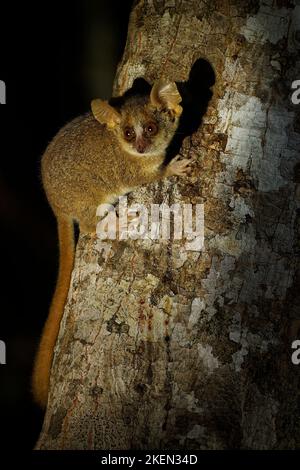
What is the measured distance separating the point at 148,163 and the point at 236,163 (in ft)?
3.16

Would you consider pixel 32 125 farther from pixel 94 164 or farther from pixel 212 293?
pixel 212 293

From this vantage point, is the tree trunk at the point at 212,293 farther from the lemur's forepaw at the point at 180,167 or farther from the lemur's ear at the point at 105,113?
the lemur's ear at the point at 105,113

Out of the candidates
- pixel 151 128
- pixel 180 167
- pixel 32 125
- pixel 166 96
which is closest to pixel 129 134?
pixel 151 128

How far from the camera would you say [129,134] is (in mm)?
4023

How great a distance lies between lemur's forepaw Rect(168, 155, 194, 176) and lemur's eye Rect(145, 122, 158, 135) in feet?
1.90

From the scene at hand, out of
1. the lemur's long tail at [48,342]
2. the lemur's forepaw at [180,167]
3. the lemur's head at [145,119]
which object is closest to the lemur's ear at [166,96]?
the lemur's head at [145,119]

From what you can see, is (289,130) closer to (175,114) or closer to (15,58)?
(175,114)

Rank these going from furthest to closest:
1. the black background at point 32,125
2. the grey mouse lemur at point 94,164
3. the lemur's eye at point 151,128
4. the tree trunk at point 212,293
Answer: the black background at point 32,125
the lemur's eye at point 151,128
the grey mouse lemur at point 94,164
the tree trunk at point 212,293

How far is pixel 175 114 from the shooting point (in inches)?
150

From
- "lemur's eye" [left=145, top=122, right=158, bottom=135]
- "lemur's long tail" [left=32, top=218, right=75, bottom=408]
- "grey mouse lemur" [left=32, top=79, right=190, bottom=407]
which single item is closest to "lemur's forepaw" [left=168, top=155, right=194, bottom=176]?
"grey mouse lemur" [left=32, top=79, right=190, bottom=407]

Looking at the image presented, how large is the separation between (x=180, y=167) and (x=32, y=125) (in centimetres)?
511

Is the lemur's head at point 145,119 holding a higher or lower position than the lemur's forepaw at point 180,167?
higher

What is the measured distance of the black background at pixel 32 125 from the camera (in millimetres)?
7273
